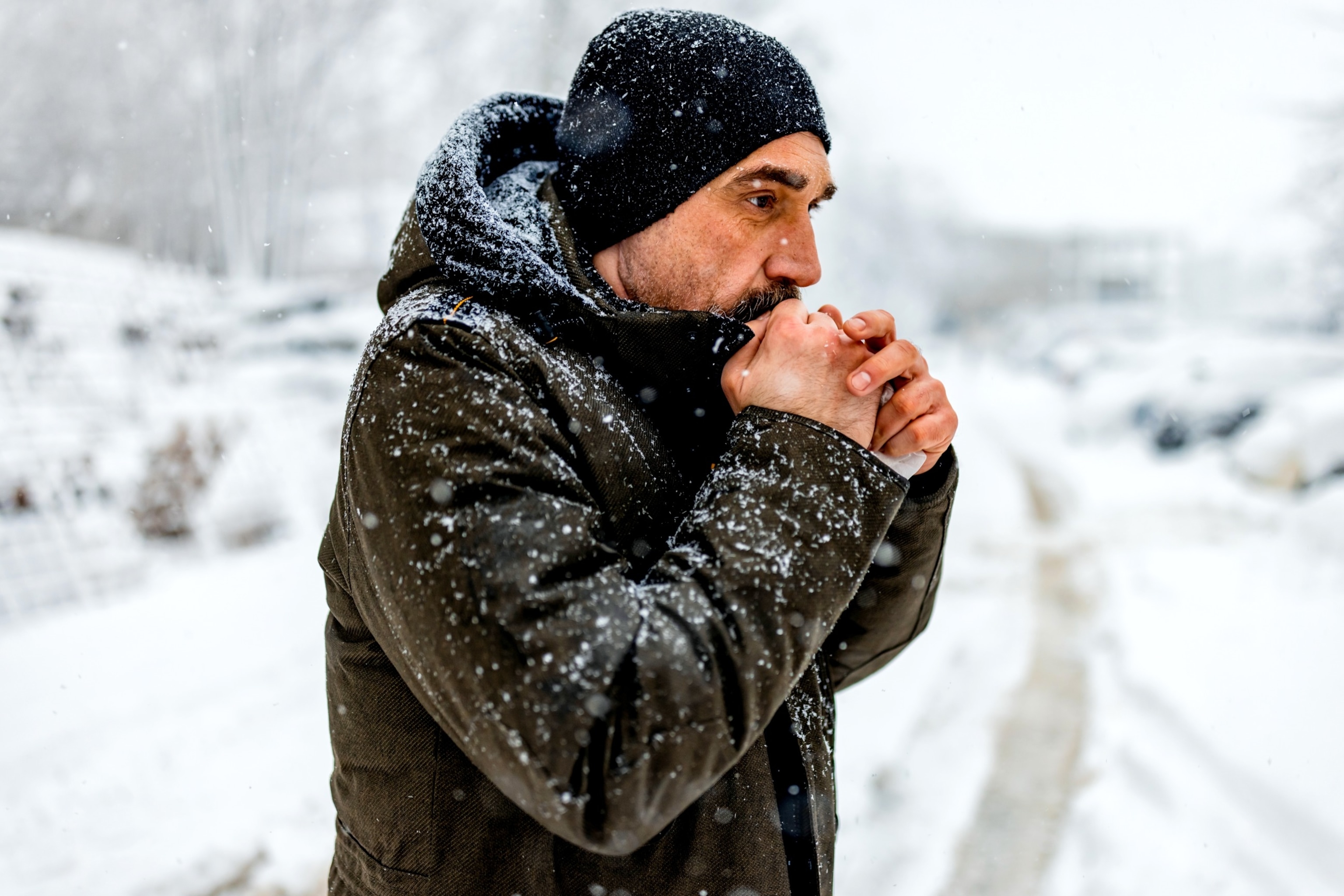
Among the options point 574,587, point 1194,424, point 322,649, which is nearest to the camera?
point 574,587

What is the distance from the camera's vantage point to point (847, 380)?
1.10 metres

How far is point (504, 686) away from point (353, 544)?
1.14 feet

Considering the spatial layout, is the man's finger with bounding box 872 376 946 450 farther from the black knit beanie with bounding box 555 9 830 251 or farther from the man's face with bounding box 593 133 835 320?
the black knit beanie with bounding box 555 9 830 251

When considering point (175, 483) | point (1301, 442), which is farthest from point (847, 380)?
point (1301, 442)

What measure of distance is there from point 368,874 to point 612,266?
3.70 ft

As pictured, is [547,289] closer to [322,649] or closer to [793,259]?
[793,259]

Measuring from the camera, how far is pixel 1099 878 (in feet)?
9.97

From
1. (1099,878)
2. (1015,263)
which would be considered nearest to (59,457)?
(1099,878)

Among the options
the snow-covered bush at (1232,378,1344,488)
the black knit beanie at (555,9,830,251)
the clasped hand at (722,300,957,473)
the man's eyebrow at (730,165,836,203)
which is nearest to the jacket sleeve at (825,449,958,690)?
the clasped hand at (722,300,957,473)

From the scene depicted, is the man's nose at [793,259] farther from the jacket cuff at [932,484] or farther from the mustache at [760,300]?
the jacket cuff at [932,484]

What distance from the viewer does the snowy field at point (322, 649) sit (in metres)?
3.14

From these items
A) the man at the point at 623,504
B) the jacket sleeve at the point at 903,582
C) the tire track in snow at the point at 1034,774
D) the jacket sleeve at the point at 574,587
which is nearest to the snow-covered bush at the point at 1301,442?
the tire track in snow at the point at 1034,774

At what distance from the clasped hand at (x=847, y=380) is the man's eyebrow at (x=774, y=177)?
37 cm

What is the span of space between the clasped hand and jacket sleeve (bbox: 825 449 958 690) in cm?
27
